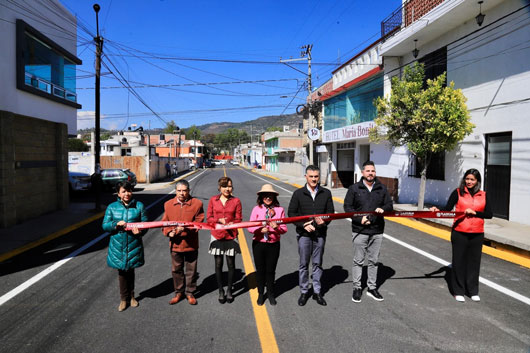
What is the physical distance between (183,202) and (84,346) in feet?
6.24

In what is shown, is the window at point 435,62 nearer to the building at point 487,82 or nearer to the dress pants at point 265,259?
the building at point 487,82

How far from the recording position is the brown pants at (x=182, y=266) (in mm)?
4621

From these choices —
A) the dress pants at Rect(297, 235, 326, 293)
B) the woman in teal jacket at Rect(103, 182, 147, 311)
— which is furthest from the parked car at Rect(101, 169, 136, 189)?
the dress pants at Rect(297, 235, 326, 293)

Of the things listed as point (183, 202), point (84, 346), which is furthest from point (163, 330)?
point (183, 202)

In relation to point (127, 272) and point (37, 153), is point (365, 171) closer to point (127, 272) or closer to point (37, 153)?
point (127, 272)

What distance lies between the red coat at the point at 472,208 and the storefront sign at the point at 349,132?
13804mm

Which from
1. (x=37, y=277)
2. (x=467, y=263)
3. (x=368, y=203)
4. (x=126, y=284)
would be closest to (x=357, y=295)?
(x=368, y=203)

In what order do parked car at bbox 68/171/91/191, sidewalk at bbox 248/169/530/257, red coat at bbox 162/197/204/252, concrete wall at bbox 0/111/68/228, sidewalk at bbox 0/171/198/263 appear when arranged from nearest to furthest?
1. red coat at bbox 162/197/204/252
2. sidewalk at bbox 248/169/530/257
3. sidewalk at bbox 0/171/198/263
4. concrete wall at bbox 0/111/68/228
5. parked car at bbox 68/171/91/191

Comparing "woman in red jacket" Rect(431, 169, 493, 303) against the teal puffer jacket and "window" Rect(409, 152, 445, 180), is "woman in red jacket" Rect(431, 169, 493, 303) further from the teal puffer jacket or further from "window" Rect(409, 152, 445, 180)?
"window" Rect(409, 152, 445, 180)

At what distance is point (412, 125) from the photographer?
11.8 metres

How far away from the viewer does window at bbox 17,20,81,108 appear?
1054 centimetres

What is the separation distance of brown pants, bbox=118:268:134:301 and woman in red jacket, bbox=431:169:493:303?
4.38 m

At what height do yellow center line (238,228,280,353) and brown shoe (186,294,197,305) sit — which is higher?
brown shoe (186,294,197,305)

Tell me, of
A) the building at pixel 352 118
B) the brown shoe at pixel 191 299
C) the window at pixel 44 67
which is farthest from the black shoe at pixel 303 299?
the building at pixel 352 118
